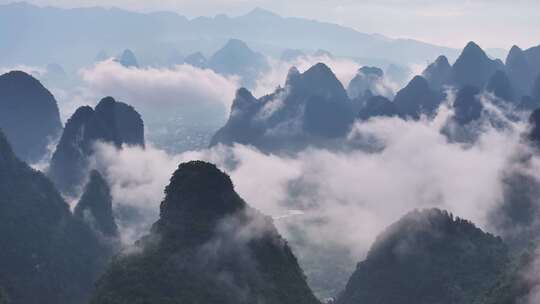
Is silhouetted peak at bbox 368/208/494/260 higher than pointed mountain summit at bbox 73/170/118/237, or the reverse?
pointed mountain summit at bbox 73/170/118/237

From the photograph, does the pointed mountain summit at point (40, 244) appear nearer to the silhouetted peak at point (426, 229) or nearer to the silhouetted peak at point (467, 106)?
the silhouetted peak at point (426, 229)

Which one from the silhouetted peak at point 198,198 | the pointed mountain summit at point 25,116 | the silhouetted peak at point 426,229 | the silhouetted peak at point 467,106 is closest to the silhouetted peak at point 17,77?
the pointed mountain summit at point 25,116

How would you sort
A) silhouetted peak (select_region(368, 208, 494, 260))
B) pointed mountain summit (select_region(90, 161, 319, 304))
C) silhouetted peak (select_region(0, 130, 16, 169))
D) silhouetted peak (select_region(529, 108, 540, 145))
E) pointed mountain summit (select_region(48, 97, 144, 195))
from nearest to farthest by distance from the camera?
pointed mountain summit (select_region(90, 161, 319, 304)), silhouetted peak (select_region(368, 208, 494, 260)), silhouetted peak (select_region(0, 130, 16, 169)), silhouetted peak (select_region(529, 108, 540, 145)), pointed mountain summit (select_region(48, 97, 144, 195))

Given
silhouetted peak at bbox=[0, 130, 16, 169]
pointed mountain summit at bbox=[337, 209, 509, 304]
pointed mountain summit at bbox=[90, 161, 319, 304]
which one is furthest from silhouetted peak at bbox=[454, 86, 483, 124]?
pointed mountain summit at bbox=[90, 161, 319, 304]

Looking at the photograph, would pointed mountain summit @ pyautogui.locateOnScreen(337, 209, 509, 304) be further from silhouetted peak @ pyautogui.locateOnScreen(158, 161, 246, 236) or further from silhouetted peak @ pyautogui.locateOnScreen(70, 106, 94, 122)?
silhouetted peak @ pyautogui.locateOnScreen(70, 106, 94, 122)

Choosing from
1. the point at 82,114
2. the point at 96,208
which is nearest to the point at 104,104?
the point at 82,114

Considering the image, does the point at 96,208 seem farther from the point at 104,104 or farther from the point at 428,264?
the point at 428,264
